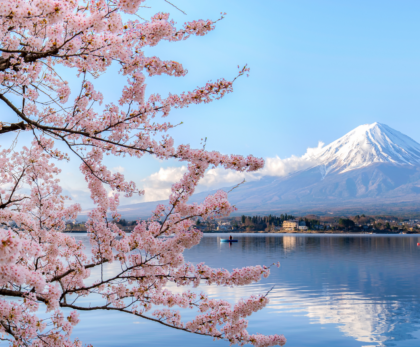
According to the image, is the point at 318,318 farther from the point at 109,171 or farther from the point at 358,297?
the point at 109,171

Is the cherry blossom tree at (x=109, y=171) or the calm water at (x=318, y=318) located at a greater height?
the cherry blossom tree at (x=109, y=171)

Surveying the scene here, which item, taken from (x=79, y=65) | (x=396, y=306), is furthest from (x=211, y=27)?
(x=396, y=306)

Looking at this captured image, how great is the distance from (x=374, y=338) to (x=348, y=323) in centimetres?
254

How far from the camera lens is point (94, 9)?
5.07m

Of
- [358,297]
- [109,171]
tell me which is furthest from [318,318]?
[109,171]

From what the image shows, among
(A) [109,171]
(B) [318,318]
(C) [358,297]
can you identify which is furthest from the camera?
(C) [358,297]

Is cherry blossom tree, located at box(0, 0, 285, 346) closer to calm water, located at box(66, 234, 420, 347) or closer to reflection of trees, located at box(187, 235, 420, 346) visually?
calm water, located at box(66, 234, 420, 347)

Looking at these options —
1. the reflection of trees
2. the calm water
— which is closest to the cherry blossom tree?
the calm water

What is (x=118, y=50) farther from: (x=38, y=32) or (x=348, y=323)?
(x=348, y=323)

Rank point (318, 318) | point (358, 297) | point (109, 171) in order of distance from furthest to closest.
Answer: point (358, 297) < point (318, 318) < point (109, 171)

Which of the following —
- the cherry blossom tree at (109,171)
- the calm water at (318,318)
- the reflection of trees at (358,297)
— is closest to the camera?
the cherry blossom tree at (109,171)

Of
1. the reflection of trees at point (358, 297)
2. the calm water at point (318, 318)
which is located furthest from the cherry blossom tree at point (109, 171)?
the reflection of trees at point (358, 297)

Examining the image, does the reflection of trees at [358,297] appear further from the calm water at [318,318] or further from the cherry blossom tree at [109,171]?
the cherry blossom tree at [109,171]

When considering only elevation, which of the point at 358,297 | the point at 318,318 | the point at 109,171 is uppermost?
the point at 109,171
